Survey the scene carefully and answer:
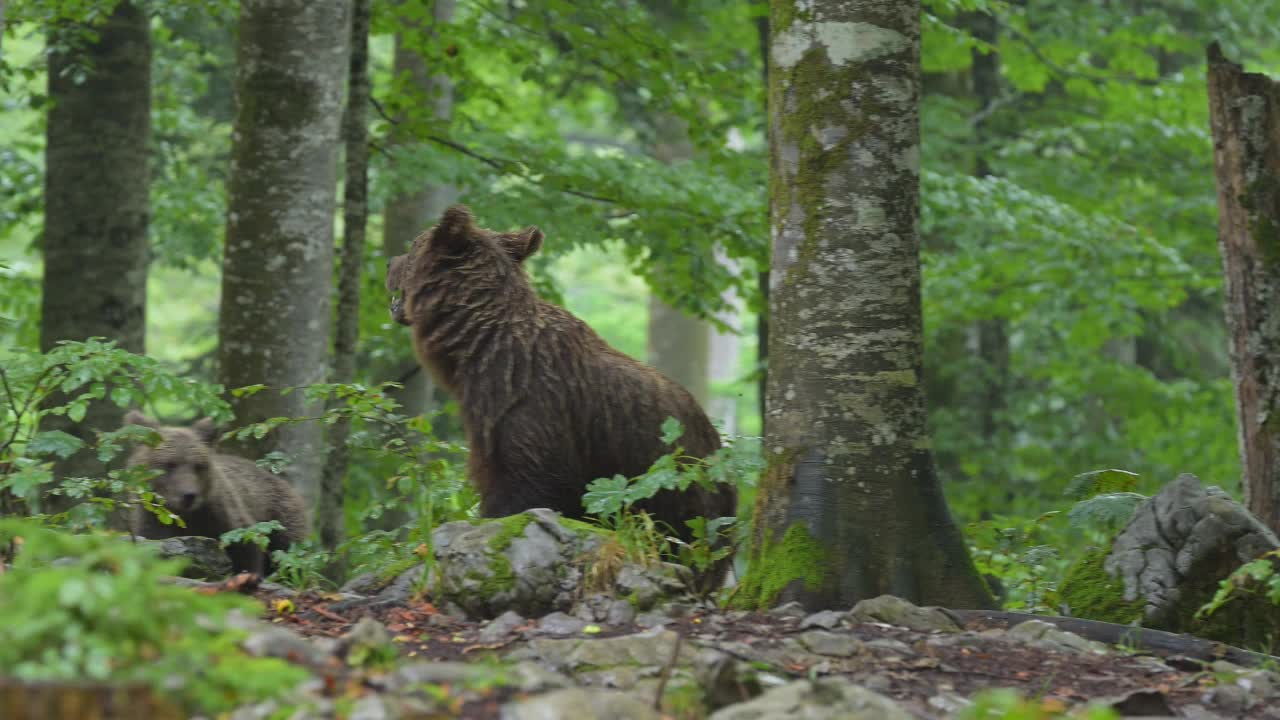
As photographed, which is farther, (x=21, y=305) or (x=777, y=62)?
(x=21, y=305)

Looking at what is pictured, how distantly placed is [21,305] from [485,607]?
10.5 metres

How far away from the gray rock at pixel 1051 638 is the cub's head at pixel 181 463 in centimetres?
491

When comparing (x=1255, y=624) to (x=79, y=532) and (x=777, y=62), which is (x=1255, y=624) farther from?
(x=79, y=532)

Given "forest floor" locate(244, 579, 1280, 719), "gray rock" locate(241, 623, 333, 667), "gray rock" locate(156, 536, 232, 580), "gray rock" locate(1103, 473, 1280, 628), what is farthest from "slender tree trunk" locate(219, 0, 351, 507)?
"gray rock" locate(241, 623, 333, 667)

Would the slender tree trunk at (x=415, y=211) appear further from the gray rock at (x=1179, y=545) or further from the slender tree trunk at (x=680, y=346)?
the gray rock at (x=1179, y=545)

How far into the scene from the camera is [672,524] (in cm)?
740

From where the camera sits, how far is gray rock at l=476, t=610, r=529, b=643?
4.95m

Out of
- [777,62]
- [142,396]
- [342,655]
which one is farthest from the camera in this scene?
[142,396]

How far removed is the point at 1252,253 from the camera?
7598 mm

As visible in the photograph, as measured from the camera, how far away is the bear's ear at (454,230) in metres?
7.18

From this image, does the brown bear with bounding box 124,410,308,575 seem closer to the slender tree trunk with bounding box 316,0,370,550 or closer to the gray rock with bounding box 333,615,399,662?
the slender tree trunk with bounding box 316,0,370,550

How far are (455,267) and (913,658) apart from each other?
3.66 m

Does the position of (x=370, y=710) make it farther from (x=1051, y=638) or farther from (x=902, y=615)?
(x=1051, y=638)

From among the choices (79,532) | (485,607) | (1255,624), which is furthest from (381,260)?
(1255,624)
